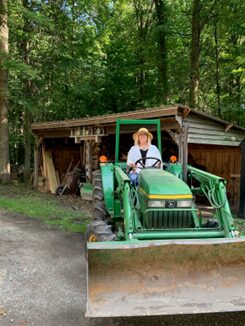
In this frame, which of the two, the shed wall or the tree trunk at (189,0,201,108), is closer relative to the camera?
the shed wall

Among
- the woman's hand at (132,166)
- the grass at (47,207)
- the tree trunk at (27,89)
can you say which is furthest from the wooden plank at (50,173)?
the woman's hand at (132,166)

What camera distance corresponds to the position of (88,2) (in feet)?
49.2

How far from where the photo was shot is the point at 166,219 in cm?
350

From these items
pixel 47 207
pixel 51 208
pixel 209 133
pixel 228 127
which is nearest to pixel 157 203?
pixel 51 208

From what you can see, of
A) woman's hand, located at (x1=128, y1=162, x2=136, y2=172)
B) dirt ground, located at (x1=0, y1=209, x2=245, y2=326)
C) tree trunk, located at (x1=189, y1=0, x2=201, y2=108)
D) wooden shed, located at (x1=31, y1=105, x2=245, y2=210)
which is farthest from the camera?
tree trunk, located at (x1=189, y1=0, x2=201, y2=108)

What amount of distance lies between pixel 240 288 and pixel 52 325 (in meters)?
1.65

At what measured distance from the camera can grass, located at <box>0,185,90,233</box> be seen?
267 inches

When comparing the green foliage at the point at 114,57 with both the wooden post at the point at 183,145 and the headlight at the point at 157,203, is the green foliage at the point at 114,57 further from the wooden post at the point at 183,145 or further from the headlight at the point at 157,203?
the headlight at the point at 157,203

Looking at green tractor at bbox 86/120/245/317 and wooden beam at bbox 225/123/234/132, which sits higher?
wooden beam at bbox 225/123/234/132

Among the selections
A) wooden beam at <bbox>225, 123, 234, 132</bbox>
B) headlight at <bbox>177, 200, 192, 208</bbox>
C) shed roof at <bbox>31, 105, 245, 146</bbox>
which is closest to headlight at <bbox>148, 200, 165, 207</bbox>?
headlight at <bbox>177, 200, 192, 208</bbox>

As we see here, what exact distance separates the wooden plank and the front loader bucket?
937cm

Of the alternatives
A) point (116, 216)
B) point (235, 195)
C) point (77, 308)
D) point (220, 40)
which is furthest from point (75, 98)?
point (77, 308)

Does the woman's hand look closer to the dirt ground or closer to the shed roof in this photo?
Answer: the dirt ground

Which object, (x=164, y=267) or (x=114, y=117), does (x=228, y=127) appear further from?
(x=164, y=267)
